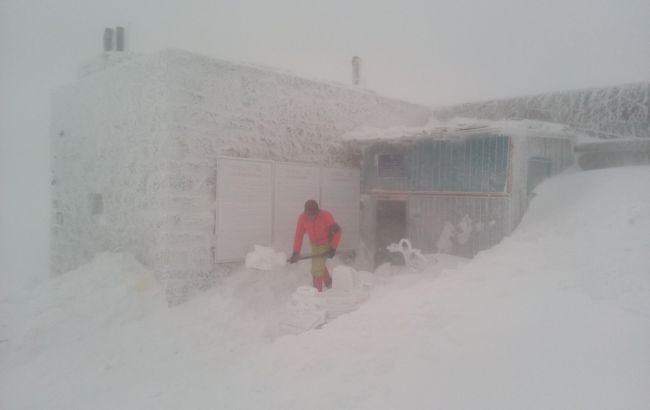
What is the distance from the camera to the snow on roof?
8.14 metres

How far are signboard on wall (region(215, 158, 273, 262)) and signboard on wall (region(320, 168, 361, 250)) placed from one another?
148 centimetres

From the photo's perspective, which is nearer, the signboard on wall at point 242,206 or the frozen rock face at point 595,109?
the signboard on wall at point 242,206

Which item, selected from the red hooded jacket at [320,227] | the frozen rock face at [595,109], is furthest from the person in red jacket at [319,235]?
the frozen rock face at [595,109]

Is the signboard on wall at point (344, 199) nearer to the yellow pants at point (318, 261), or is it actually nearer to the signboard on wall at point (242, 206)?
the signboard on wall at point (242, 206)

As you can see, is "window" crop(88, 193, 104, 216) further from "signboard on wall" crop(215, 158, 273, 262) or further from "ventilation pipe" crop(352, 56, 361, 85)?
"ventilation pipe" crop(352, 56, 361, 85)

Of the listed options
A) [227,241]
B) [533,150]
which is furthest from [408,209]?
[227,241]

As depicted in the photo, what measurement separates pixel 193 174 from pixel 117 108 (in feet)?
7.70

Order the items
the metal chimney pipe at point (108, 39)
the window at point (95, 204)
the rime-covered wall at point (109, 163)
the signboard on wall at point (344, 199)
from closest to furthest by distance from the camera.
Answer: the rime-covered wall at point (109, 163) → the window at point (95, 204) → the signboard on wall at point (344, 199) → the metal chimney pipe at point (108, 39)

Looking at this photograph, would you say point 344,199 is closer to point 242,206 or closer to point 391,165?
point 391,165

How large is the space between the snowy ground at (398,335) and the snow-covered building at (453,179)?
517 mm

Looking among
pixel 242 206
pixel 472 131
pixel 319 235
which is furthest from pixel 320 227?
pixel 472 131

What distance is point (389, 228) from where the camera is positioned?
1027 centimetres

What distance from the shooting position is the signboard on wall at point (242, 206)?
805 centimetres

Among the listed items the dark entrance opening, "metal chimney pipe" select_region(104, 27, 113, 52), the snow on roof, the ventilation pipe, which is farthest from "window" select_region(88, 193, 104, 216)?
the ventilation pipe
